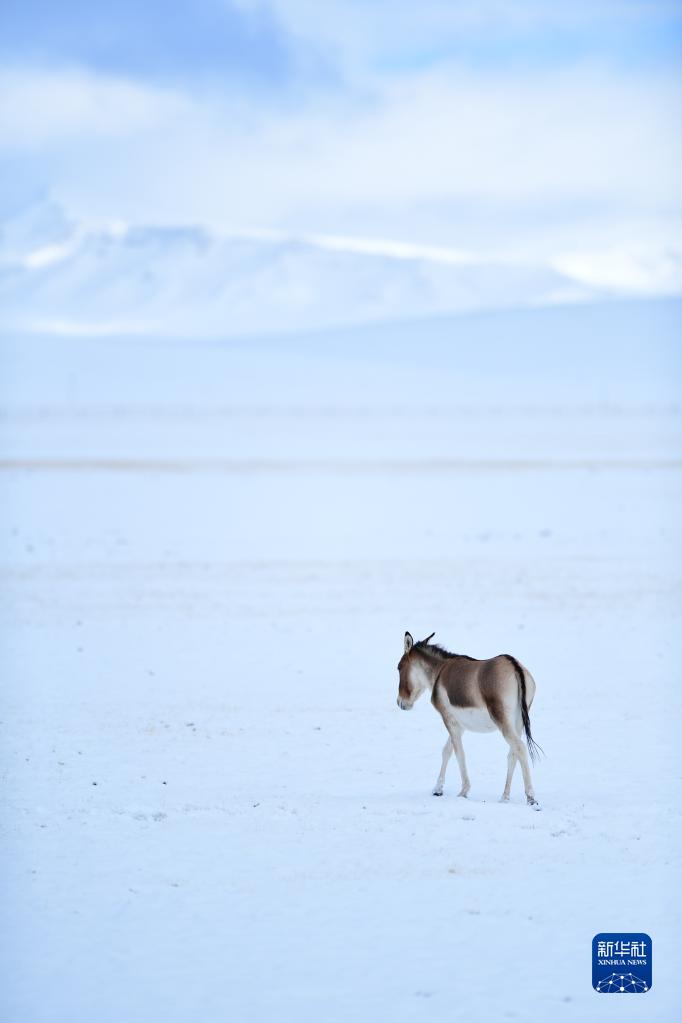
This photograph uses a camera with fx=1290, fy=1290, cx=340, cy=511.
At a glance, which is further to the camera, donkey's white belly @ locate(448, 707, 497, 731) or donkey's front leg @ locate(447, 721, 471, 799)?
donkey's front leg @ locate(447, 721, 471, 799)

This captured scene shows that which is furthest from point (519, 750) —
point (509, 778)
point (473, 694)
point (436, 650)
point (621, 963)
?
point (621, 963)

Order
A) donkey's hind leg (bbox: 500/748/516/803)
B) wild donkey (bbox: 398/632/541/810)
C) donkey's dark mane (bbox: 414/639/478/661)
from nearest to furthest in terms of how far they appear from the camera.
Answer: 1. wild donkey (bbox: 398/632/541/810)
2. donkey's hind leg (bbox: 500/748/516/803)
3. donkey's dark mane (bbox: 414/639/478/661)

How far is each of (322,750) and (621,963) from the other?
426 cm

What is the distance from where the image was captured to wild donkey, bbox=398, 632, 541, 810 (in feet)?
26.1

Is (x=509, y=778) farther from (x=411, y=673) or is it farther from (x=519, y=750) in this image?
(x=411, y=673)

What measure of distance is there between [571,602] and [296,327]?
118 meters

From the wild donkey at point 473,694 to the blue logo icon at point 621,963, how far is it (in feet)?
6.24

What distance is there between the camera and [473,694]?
Answer: 8.11m

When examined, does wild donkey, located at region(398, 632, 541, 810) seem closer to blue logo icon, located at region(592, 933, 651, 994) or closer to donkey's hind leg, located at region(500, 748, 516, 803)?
donkey's hind leg, located at region(500, 748, 516, 803)

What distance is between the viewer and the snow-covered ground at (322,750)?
6.08 meters

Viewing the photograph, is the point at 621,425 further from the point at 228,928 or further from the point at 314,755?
the point at 228,928

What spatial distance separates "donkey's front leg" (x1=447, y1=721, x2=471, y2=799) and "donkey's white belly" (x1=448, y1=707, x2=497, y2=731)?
0.08 meters

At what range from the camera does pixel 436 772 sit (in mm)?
9375

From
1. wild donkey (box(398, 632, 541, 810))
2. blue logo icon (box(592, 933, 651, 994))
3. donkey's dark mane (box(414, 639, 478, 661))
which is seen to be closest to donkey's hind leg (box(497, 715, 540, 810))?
wild donkey (box(398, 632, 541, 810))
